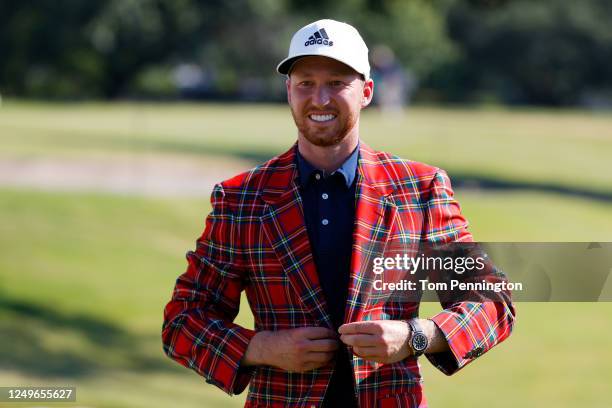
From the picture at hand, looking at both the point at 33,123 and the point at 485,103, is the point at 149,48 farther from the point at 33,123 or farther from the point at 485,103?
the point at 33,123

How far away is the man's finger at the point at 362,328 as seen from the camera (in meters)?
2.71

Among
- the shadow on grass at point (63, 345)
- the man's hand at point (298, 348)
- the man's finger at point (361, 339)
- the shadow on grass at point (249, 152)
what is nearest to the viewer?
the man's finger at point (361, 339)

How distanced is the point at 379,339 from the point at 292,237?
1.26 ft

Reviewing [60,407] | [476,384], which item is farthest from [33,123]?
[60,407]

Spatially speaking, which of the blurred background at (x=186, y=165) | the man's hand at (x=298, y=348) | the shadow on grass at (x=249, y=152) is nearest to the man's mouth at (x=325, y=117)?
the man's hand at (x=298, y=348)

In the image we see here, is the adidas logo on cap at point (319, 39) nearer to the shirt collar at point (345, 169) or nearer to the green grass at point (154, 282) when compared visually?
the shirt collar at point (345, 169)

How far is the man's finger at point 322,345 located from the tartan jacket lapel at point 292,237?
9 cm

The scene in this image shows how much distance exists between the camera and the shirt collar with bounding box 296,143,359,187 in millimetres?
2994

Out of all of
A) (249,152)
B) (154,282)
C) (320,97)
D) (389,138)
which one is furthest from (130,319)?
(389,138)

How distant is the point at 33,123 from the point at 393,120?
9.66 metres

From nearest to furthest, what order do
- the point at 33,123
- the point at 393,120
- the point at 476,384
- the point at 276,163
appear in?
1. the point at 276,163
2. the point at 476,384
3. the point at 33,123
4. the point at 393,120

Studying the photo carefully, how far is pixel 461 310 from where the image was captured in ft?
9.55

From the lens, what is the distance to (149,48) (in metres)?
51.5

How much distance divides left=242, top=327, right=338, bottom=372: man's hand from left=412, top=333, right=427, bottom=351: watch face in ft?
0.63
